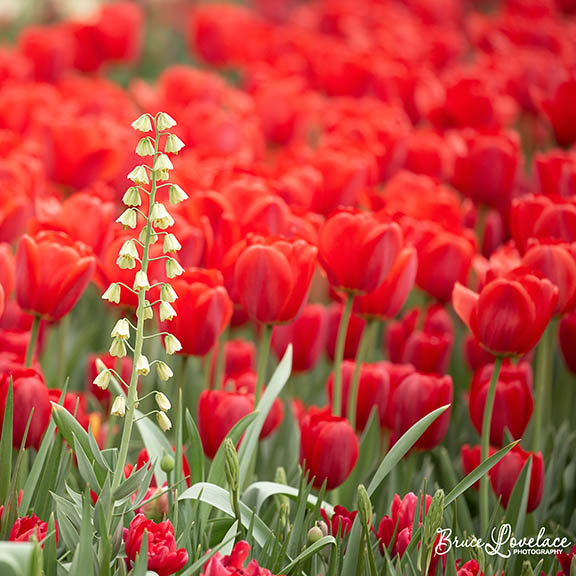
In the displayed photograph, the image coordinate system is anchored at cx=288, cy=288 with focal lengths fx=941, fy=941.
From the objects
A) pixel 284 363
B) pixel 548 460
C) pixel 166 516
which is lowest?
Answer: pixel 548 460

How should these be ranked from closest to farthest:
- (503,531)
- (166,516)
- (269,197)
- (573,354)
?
(166,516) → (503,531) → (269,197) → (573,354)

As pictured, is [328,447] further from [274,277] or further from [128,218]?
[128,218]

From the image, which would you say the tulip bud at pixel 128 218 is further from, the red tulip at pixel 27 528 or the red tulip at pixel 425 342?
the red tulip at pixel 425 342

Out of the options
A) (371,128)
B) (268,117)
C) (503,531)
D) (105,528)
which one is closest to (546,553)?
(503,531)

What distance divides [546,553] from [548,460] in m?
0.42

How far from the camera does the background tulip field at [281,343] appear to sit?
46.8 inches

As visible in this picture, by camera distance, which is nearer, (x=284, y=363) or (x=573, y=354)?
(x=284, y=363)

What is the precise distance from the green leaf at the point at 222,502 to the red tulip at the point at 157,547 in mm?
111

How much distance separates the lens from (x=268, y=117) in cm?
321

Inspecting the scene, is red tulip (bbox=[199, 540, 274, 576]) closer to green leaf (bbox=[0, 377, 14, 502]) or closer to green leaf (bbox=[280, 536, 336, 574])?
green leaf (bbox=[280, 536, 336, 574])

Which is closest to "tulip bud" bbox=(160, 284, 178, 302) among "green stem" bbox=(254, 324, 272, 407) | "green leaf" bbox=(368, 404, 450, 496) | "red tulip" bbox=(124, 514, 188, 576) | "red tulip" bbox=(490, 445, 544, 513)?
"red tulip" bbox=(124, 514, 188, 576)

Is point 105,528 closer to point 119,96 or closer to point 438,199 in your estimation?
point 438,199

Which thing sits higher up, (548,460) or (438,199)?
(438,199)

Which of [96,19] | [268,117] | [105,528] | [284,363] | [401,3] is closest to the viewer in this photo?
[105,528]
